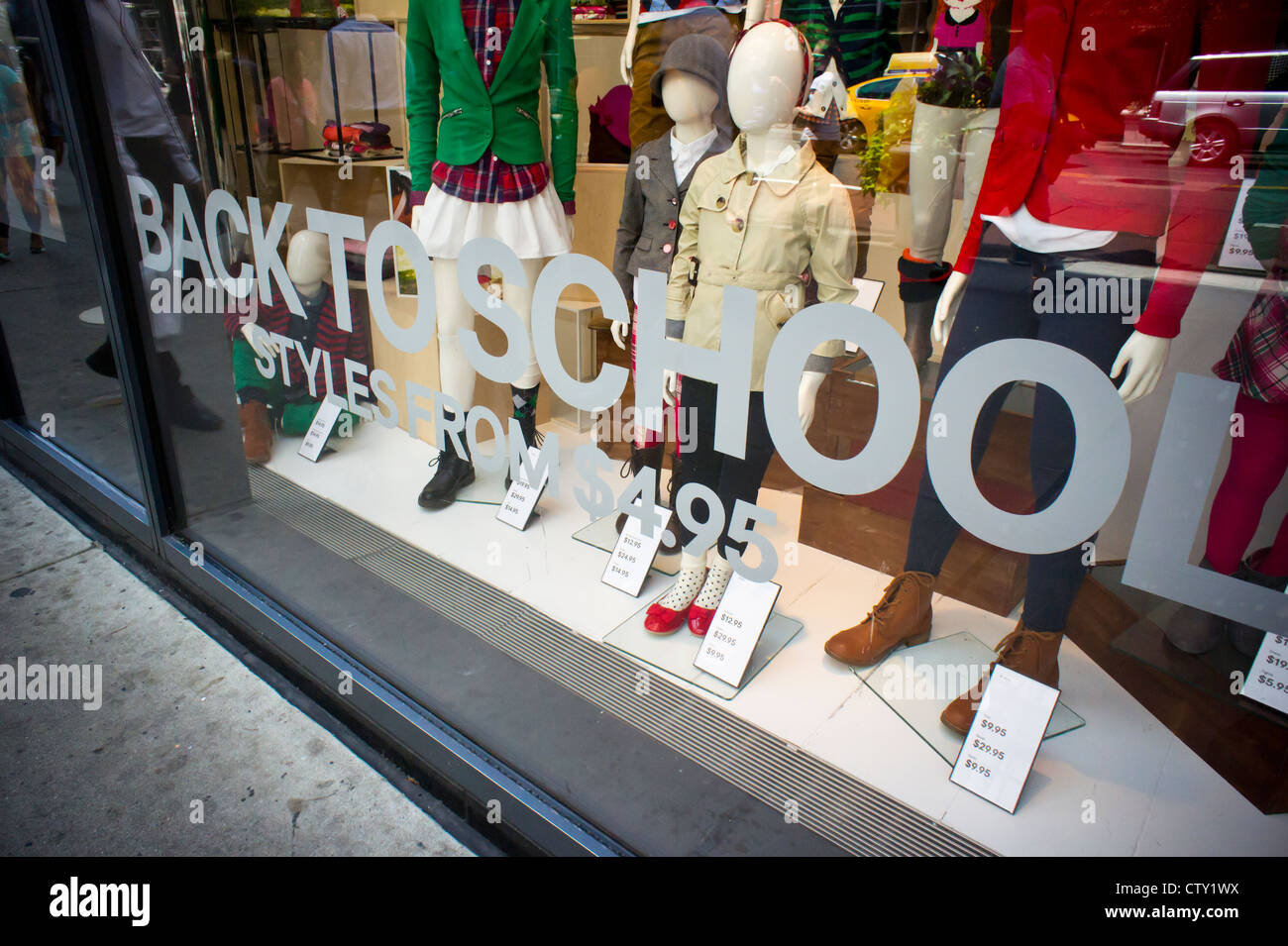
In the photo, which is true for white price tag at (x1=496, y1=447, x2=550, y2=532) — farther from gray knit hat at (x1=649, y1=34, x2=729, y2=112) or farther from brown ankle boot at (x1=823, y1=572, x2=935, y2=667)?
gray knit hat at (x1=649, y1=34, x2=729, y2=112)

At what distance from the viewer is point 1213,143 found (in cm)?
84

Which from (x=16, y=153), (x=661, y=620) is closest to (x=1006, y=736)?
(x=661, y=620)

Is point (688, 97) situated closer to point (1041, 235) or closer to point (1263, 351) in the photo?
point (1041, 235)

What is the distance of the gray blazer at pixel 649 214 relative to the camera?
1.43 meters

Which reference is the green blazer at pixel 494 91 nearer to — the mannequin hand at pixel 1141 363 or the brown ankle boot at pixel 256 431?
the brown ankle boot at pixel 256 431

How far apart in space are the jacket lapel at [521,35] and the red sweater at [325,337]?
60 cm

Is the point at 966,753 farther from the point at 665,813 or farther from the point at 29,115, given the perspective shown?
the point at 29,115

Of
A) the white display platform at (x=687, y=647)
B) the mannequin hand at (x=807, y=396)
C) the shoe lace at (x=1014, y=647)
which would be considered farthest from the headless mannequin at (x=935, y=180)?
the white display platform at (x=687, y=647)

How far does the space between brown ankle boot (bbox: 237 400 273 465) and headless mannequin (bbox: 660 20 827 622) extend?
1.59m

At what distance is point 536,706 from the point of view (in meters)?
1.55

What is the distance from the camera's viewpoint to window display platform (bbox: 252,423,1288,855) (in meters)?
1.18

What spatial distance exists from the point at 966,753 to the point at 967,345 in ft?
2.21

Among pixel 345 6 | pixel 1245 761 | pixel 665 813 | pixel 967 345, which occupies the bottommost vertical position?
pixel 665 813
